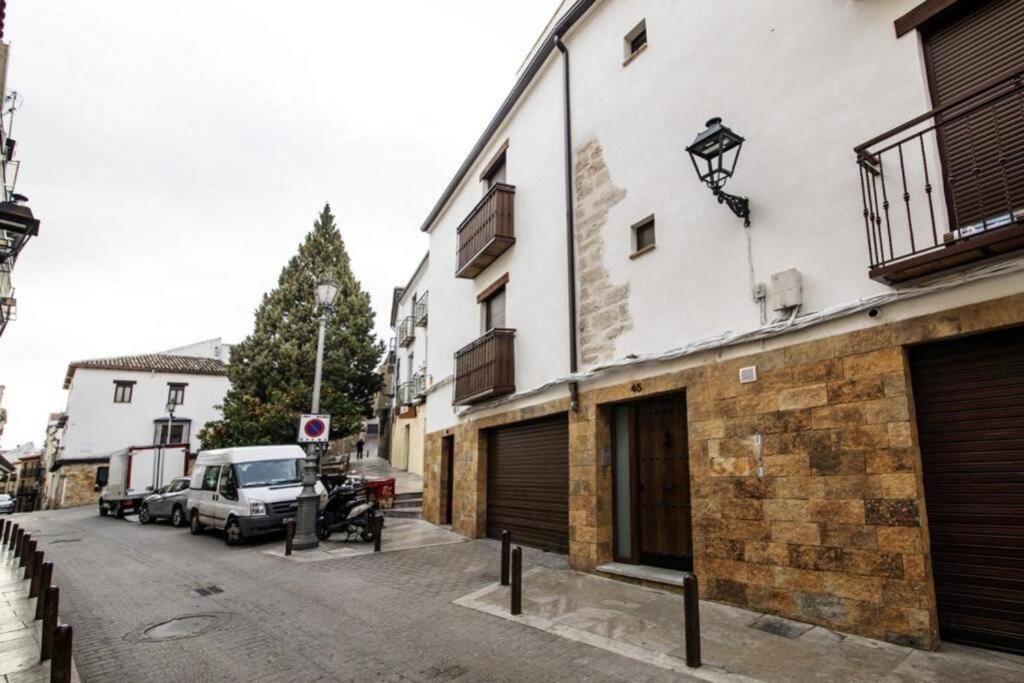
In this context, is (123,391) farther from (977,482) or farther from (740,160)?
(977,482)

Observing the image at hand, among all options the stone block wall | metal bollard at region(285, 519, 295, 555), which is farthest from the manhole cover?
the stone block wall

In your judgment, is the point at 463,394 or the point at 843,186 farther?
the point at 463,394

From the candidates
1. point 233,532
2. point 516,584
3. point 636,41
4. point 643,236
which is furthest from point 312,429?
point 636,41

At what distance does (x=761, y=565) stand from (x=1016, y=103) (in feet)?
15.7

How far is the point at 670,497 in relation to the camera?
24.5 feet

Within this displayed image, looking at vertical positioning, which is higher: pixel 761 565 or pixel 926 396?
pixel 926 396

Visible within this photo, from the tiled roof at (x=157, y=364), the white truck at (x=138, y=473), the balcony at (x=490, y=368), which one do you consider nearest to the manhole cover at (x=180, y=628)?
the balcony at (x=490, y=368)

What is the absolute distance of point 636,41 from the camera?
29.2ft

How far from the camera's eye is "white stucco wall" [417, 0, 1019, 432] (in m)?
5.49

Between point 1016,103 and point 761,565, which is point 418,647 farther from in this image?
point 1016,103

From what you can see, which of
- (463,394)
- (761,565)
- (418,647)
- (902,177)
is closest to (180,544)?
(463,394)

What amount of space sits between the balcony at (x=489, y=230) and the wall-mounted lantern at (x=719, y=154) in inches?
222

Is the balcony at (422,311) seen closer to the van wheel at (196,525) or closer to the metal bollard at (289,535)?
the van wheel at (196,525)

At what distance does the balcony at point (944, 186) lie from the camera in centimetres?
440
